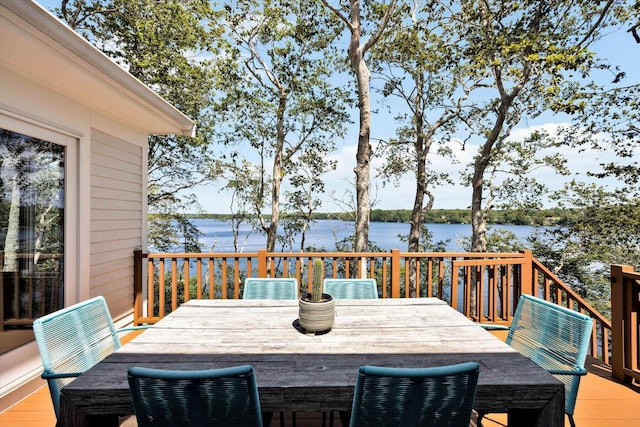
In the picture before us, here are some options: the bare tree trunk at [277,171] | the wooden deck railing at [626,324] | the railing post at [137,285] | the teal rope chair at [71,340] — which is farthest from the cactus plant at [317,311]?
the bare tree trunk at [277,171]

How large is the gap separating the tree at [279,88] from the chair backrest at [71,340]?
10.0 meters

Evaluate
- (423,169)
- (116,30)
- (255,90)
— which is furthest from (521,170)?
(116,30)

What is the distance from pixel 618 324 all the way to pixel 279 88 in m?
11.2

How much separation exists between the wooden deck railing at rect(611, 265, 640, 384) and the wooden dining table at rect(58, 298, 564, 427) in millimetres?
1735

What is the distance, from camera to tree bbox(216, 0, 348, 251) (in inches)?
434

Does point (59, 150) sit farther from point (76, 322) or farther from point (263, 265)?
point (263, 265)

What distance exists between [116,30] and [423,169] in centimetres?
1082

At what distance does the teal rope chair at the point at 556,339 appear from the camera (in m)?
1.68

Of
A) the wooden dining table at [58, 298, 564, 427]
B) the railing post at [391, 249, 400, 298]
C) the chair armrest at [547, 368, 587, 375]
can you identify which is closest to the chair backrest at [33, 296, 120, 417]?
the wooden dining table at [58, 298, 564, 427]

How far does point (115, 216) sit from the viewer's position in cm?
404

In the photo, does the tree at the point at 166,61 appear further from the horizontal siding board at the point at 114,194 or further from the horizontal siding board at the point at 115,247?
the horizontal siding board at the point at 115,247

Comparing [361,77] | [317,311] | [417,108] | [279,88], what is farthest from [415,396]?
[417,108]

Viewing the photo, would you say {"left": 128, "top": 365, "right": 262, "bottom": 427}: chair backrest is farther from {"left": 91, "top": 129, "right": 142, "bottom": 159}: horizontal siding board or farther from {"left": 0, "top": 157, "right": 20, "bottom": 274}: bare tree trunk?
{"left": 91, "top": 129, "right": 142, "bottom": 159}: horizontal siding board

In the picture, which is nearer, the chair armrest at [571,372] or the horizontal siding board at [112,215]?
the chair armrest at [571,372]
